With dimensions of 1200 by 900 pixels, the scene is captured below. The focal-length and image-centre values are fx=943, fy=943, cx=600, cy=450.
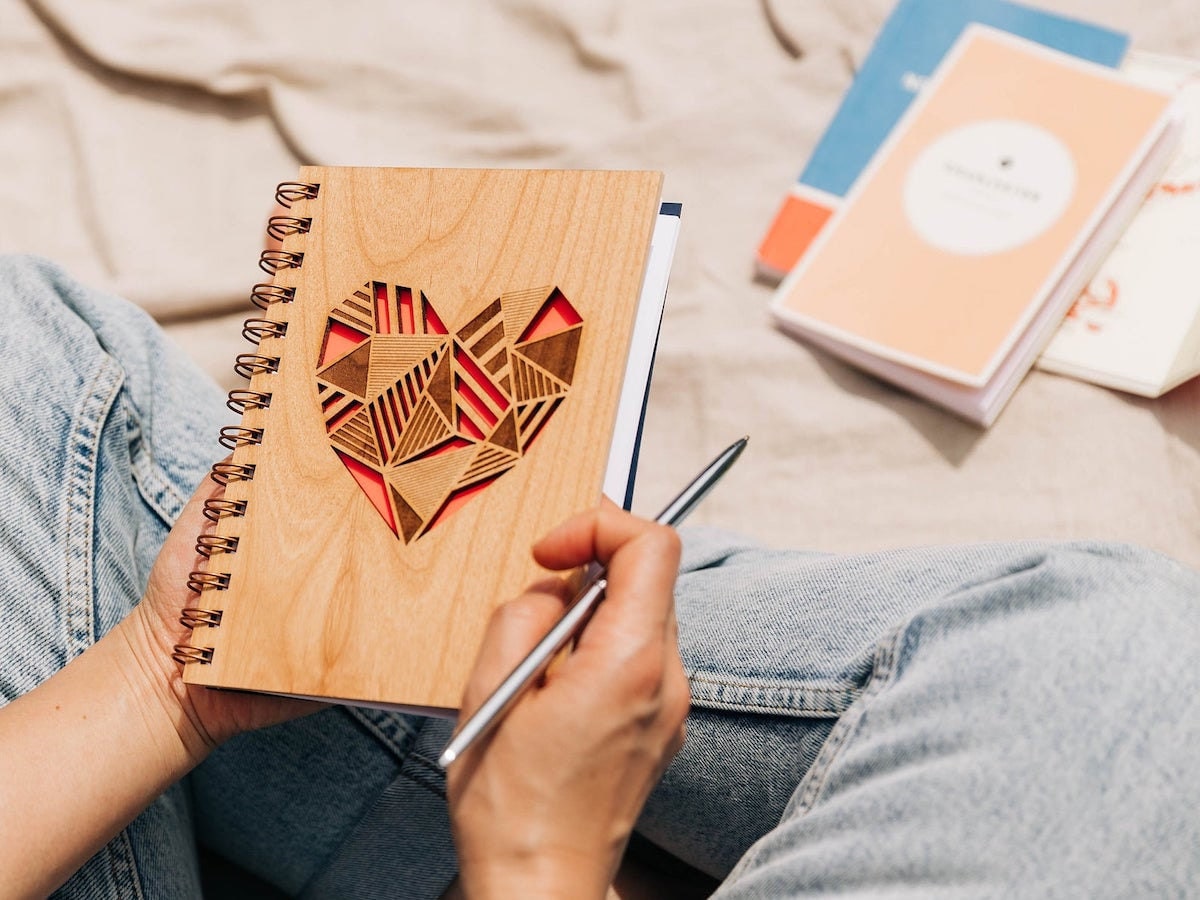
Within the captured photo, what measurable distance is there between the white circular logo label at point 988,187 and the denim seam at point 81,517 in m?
0.71

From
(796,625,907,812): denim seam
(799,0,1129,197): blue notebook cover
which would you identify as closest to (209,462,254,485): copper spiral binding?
(796,625,907,812): denim seam

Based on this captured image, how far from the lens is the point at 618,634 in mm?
420

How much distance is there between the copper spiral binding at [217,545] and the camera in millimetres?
510

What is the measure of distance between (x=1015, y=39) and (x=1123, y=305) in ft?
0.97

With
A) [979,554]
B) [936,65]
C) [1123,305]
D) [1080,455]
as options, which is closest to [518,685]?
[979,554]

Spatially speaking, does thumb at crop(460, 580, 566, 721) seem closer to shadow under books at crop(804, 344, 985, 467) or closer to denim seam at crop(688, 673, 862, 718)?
denim seam at crop(688, 673, 862, 718)

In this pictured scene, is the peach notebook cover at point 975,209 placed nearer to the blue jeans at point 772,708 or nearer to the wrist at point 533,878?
the blue jeans at point 772,708

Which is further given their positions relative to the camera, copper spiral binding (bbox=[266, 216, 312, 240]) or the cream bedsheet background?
the cream bedsheet background

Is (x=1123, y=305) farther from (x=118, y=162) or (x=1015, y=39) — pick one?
(x=118, y=162)

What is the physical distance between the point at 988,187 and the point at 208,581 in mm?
762

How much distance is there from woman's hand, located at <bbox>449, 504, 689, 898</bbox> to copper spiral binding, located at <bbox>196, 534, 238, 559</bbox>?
0.54ft

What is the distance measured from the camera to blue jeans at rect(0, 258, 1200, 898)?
0.44 metres

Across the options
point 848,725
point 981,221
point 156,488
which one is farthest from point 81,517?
point 981,221

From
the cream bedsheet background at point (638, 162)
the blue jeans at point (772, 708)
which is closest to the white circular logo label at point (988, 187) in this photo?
the cream bedsheet background at point (638, 162)
